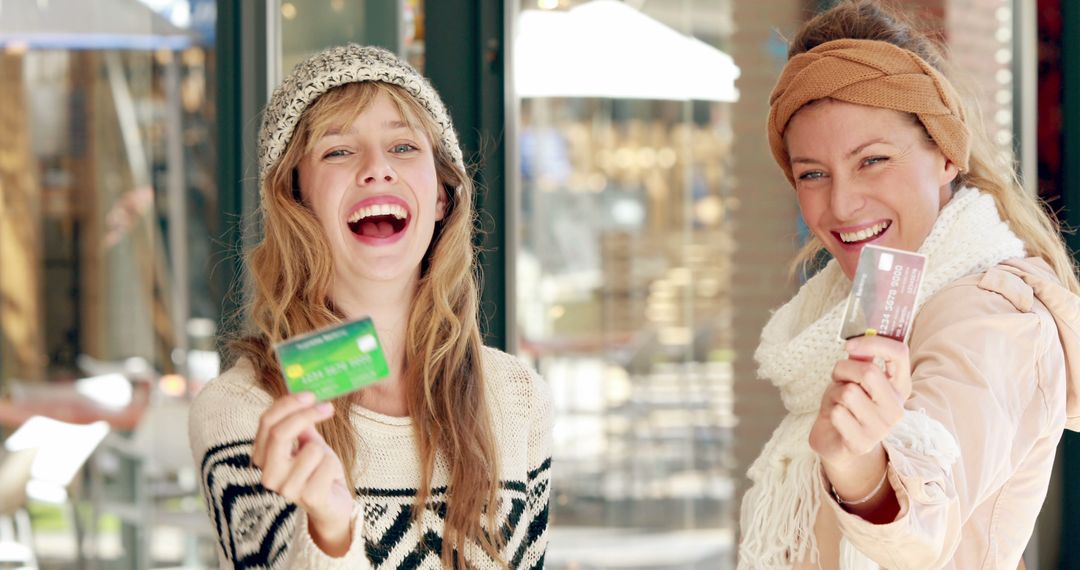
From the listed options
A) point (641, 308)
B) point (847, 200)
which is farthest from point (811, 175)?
point (641, 308)

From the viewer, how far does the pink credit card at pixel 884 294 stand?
145 cm

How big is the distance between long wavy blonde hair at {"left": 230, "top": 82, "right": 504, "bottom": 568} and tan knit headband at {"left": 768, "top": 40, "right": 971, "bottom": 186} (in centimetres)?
69

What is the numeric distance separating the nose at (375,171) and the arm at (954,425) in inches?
34.2

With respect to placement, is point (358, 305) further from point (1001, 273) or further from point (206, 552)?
point (206, 552)

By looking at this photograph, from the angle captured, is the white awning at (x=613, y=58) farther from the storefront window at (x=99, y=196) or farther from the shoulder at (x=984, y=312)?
the shoulder at (x=984, y=312)

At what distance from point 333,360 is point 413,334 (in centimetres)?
56

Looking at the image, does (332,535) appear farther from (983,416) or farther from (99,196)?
(99,196)

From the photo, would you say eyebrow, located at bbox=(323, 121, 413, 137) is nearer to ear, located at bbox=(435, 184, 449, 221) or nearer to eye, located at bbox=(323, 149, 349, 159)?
eye, located at bbox=(323, 149, 349, 159)

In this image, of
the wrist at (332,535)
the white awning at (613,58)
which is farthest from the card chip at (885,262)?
the white awning at (613,58)

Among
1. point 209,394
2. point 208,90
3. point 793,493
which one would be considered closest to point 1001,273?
point 793,493

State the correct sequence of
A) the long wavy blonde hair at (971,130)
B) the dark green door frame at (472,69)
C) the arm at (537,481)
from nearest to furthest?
1. the long wavy blonde hair at (971,130)
2. the arm at (537,481)
3. the dark green door frame at (472,69)

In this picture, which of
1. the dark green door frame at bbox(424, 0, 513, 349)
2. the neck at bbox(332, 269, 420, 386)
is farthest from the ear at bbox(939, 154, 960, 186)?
the dark green door frame at bbox(424, 0, 513, 349)

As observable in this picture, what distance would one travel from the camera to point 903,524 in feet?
4.78

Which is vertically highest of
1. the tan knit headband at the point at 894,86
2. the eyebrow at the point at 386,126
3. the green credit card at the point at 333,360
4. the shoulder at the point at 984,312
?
the tan knit headband at the point at 894,86
